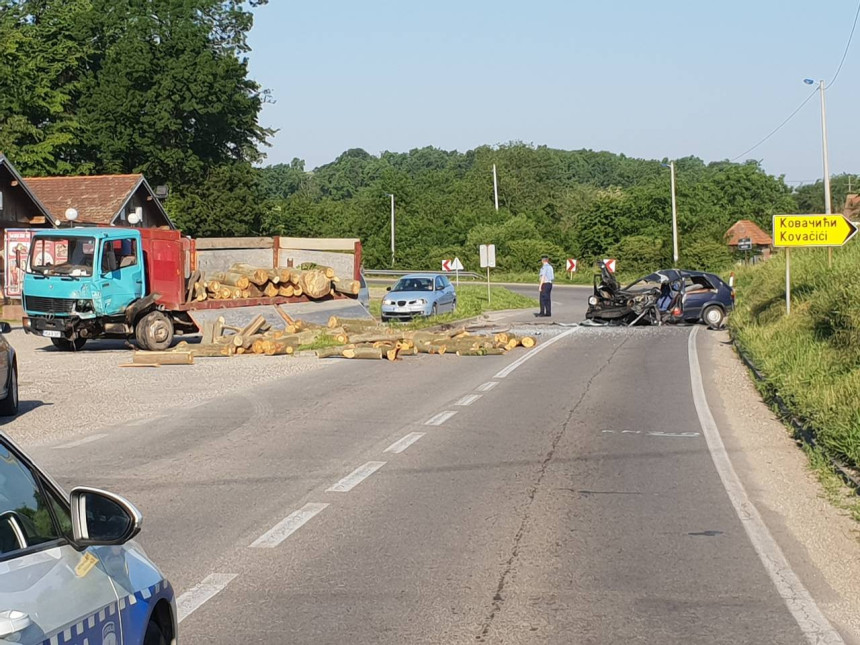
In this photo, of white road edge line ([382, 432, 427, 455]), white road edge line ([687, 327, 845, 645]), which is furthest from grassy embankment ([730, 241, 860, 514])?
white road edge line ([382, 432, 427, 455])

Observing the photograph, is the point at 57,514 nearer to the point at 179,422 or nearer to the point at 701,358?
the point at 179,422

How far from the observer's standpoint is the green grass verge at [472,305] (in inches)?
1353

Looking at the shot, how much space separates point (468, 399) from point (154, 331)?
10.7 meters

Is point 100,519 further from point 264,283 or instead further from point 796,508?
point 264,283

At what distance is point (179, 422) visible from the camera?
13.9m

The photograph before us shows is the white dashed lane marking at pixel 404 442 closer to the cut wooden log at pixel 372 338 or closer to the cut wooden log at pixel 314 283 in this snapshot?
the cut wooden log at pixel 372 338

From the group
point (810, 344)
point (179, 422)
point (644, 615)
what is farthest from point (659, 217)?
point (644, 615)

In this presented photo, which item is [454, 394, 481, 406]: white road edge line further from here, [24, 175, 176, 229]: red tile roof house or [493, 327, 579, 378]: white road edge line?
[24, 175, 176, 229]: red tile roof house

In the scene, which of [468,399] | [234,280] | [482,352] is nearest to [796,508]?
[468,399]

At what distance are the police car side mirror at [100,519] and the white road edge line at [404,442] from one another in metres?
7.82

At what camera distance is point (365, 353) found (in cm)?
2323

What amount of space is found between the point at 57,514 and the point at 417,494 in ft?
19.4

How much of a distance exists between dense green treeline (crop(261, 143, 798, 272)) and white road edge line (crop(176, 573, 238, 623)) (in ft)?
210

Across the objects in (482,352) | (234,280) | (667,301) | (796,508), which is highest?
(234,280)
